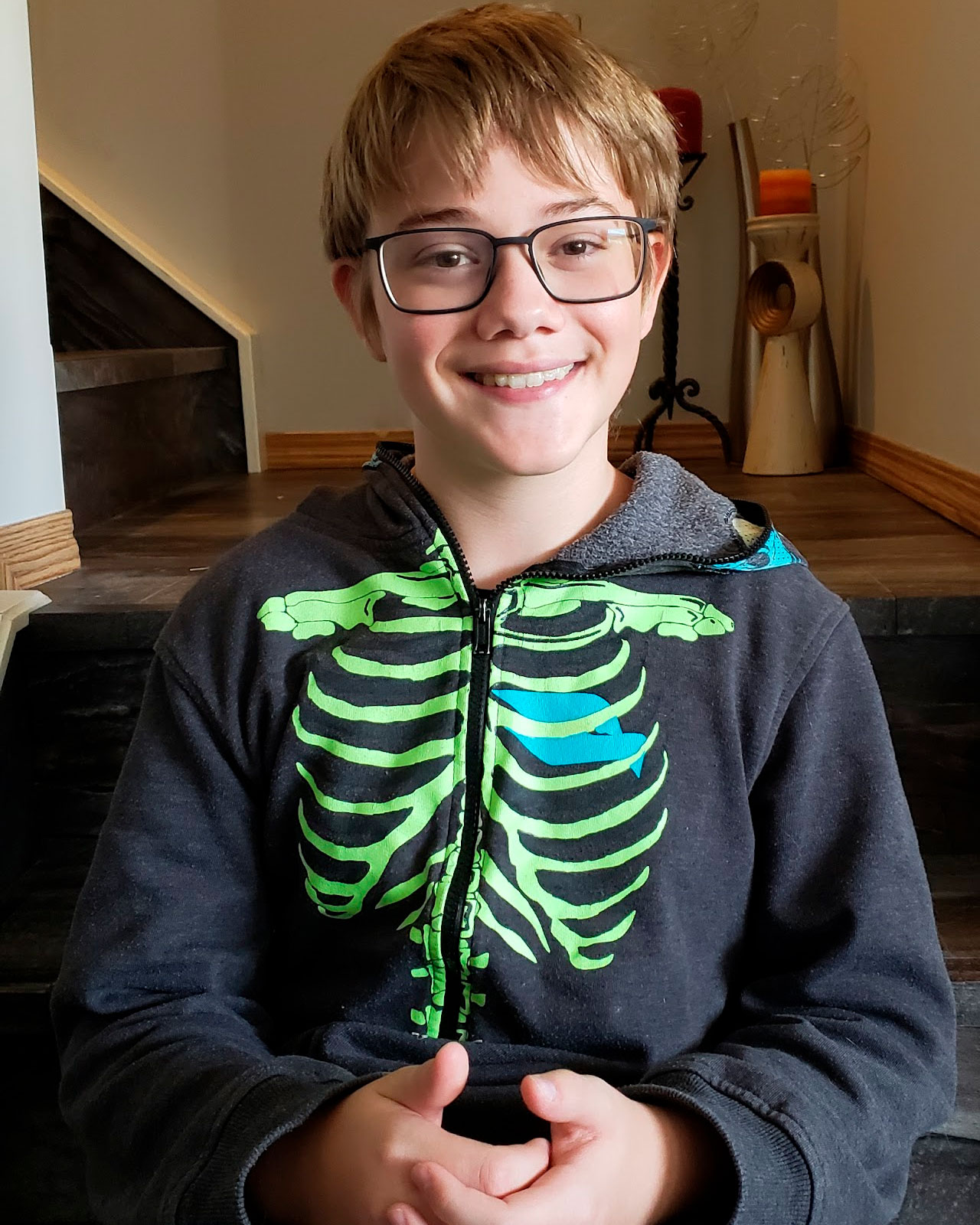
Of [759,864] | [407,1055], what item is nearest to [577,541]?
[759,864]

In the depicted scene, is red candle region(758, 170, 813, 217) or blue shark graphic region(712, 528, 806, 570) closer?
blue shark graphic region(712, 528, 806, 570)

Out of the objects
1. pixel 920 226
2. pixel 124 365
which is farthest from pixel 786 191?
pixel 124 365

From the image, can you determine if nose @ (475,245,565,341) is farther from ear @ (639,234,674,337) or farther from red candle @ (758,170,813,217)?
red candle @ (758,170,813,217)

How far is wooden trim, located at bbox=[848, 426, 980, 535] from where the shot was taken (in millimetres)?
1868

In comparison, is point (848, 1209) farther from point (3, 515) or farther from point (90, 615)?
point (3, 515)

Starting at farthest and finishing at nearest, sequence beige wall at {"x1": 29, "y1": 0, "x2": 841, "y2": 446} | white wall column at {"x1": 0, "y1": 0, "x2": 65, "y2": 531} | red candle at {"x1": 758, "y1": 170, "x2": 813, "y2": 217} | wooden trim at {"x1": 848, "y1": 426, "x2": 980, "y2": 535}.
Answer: beige wall at {"x1": 29, "y1": 0, "x2": 841, "y2": 446}, red candle at {"x1": 758, "y1": 170, "x2": 813, "y2": 217}, wooden trim at {"x1": 848, "y1": 426, "x2": 980, "y2": 535}, white wall column at {"x1": 0, "y1": 0, "x2": 65, "y2": 531}

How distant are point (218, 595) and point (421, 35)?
41cm

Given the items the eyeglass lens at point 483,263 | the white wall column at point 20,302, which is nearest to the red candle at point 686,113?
the white wall column at point 20,302

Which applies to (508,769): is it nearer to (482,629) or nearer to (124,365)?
(482,629)

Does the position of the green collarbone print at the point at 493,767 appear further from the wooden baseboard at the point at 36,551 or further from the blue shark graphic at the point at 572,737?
the wooden baseboard at the point at 36,551

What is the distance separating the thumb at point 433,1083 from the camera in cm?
68

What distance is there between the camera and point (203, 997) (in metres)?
0.85

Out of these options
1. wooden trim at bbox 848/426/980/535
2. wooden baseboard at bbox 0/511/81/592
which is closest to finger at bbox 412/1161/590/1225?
wooden baseboard at bbox 0/511/81/592

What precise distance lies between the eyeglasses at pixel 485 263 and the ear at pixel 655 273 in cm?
6
